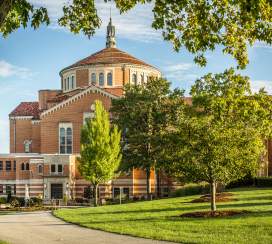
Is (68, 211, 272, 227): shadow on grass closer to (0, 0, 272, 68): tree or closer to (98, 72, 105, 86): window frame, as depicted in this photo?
(0, 0, 272, 68): tree

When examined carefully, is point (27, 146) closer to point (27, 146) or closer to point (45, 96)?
point (27, 146)

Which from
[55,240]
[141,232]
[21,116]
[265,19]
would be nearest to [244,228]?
[141,232]

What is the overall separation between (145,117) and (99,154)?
9706 mm

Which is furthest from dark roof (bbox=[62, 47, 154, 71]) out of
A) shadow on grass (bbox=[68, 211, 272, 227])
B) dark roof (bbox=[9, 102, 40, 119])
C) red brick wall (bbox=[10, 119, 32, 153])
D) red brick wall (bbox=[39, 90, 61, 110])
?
shadow on grass (bbox=[68, 211, 272, 227])

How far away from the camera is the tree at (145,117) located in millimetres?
57656

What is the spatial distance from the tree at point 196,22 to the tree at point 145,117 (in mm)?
42891

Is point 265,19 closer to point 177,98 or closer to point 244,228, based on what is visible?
point 244,228

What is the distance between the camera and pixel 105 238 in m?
19.7

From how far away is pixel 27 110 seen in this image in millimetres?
79125

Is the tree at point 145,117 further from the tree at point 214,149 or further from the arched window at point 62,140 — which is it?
the tree at point 214,149

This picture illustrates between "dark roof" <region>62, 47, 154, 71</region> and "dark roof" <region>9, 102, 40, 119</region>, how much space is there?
7244 millimetres

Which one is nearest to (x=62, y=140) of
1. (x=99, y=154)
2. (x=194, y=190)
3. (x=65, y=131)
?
(x=65, y=131)

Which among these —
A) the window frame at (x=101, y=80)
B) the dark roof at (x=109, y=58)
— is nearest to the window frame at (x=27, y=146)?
the dark roof at (x=109, y=58)

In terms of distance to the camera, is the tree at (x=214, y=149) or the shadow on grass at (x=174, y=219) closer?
the shadow on grass at (x=174, y=219)
